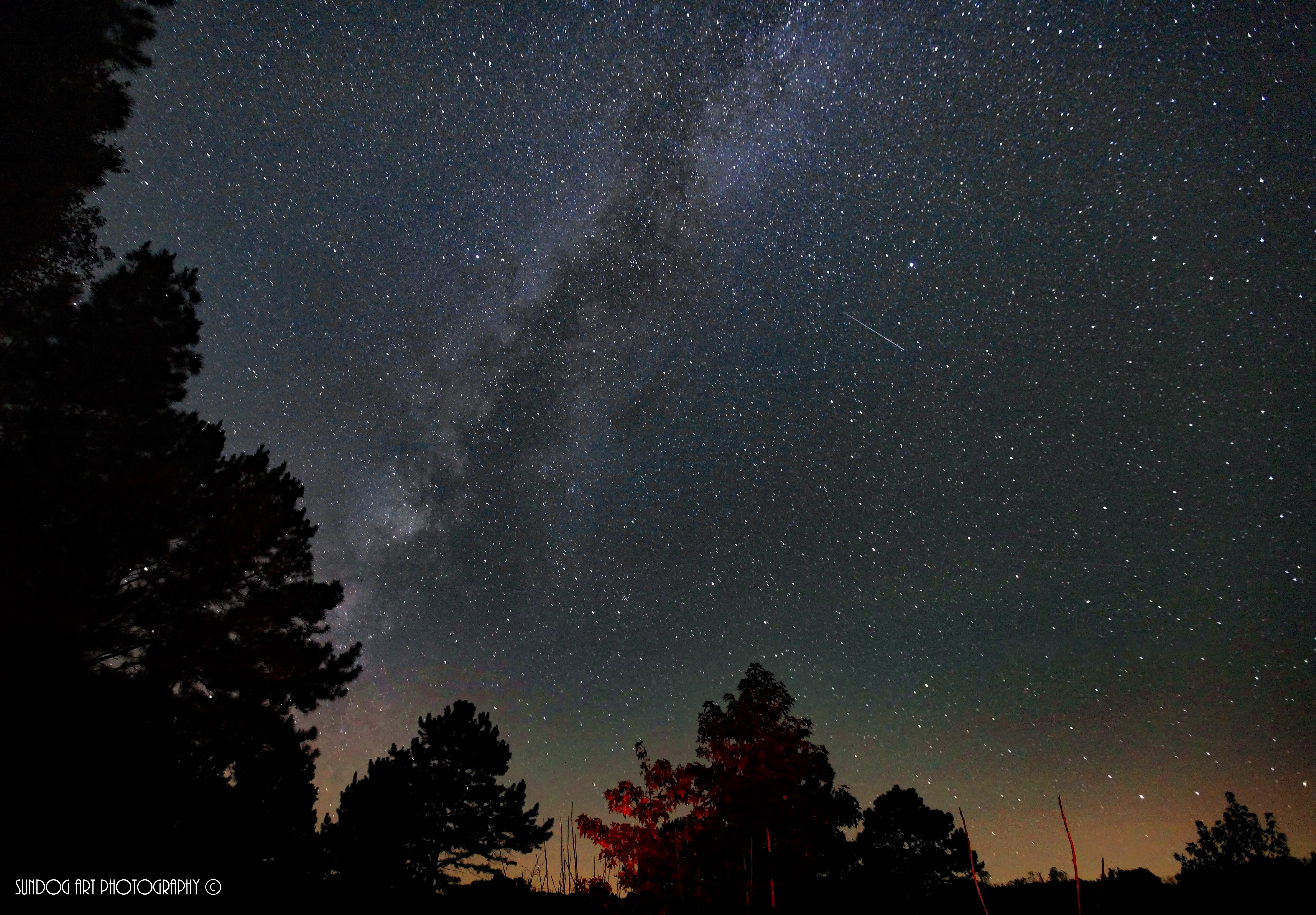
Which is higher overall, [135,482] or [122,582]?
[135,482]

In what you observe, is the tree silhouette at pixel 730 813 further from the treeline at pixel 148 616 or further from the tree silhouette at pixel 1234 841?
the tree silhouette at pixel 1234 841

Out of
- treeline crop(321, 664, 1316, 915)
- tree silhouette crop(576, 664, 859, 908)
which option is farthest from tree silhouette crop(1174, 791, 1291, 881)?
tree silhouette crop(576, 664, 859, 908)

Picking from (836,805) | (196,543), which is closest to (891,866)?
(836,805)

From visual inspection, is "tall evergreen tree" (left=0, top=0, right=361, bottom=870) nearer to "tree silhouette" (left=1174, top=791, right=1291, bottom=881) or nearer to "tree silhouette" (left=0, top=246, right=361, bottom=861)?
"tree silhouette" (left=0, top=246, right=361, bottom=861)

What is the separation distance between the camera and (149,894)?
7836 millimetres

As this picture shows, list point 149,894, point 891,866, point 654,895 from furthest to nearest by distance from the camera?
point 891,866, point 654,895, point 149,894

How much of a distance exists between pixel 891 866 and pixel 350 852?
2088 cm

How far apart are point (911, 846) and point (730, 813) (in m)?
17.1

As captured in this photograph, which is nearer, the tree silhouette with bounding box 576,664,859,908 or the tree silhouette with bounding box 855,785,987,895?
the tree silhouette with bounding box 576,664,859,908

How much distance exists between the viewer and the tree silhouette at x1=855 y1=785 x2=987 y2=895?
2528 cm

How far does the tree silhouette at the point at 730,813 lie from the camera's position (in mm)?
13953

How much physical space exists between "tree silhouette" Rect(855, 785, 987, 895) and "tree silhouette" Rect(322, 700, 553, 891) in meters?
13.9

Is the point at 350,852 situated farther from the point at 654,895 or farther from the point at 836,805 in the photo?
the point at 836,805

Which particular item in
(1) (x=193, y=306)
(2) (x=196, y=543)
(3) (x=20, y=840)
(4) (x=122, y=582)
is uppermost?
(1) (x=193, y=306)
